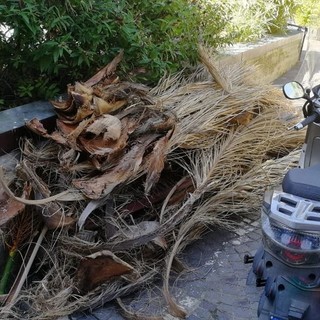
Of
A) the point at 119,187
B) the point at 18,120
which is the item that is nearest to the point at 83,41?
the point at 18,120

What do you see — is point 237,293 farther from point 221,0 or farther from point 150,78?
point 221,0

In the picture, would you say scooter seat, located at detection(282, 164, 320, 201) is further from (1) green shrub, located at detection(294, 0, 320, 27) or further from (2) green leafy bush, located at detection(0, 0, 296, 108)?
(1) green shrub, located at detection(294, 0, 320, 27)

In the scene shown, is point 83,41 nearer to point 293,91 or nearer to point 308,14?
point 293,91

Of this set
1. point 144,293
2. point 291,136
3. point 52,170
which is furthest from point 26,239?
point 291,136

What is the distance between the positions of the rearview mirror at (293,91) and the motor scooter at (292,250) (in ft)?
2.12

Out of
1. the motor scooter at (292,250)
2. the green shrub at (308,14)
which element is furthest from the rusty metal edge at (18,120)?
the green shrub at (308,14)

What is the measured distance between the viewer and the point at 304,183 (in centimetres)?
A: 215

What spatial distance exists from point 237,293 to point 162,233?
23.4 inches

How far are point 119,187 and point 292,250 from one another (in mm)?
1259

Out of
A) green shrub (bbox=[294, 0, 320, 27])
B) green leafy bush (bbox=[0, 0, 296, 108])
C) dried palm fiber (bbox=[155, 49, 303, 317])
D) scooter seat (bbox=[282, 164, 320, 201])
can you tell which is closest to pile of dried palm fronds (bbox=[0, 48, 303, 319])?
dried palm fiber (bbox=[155, 49, 303, 317])

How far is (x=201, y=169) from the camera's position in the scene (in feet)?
11.2

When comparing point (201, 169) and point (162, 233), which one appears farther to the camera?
point (201, 169)

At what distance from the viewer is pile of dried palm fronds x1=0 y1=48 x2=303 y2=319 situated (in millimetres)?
2834

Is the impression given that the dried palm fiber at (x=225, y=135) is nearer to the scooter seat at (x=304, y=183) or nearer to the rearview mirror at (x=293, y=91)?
the rearview mirror at (x=293, y=91)
